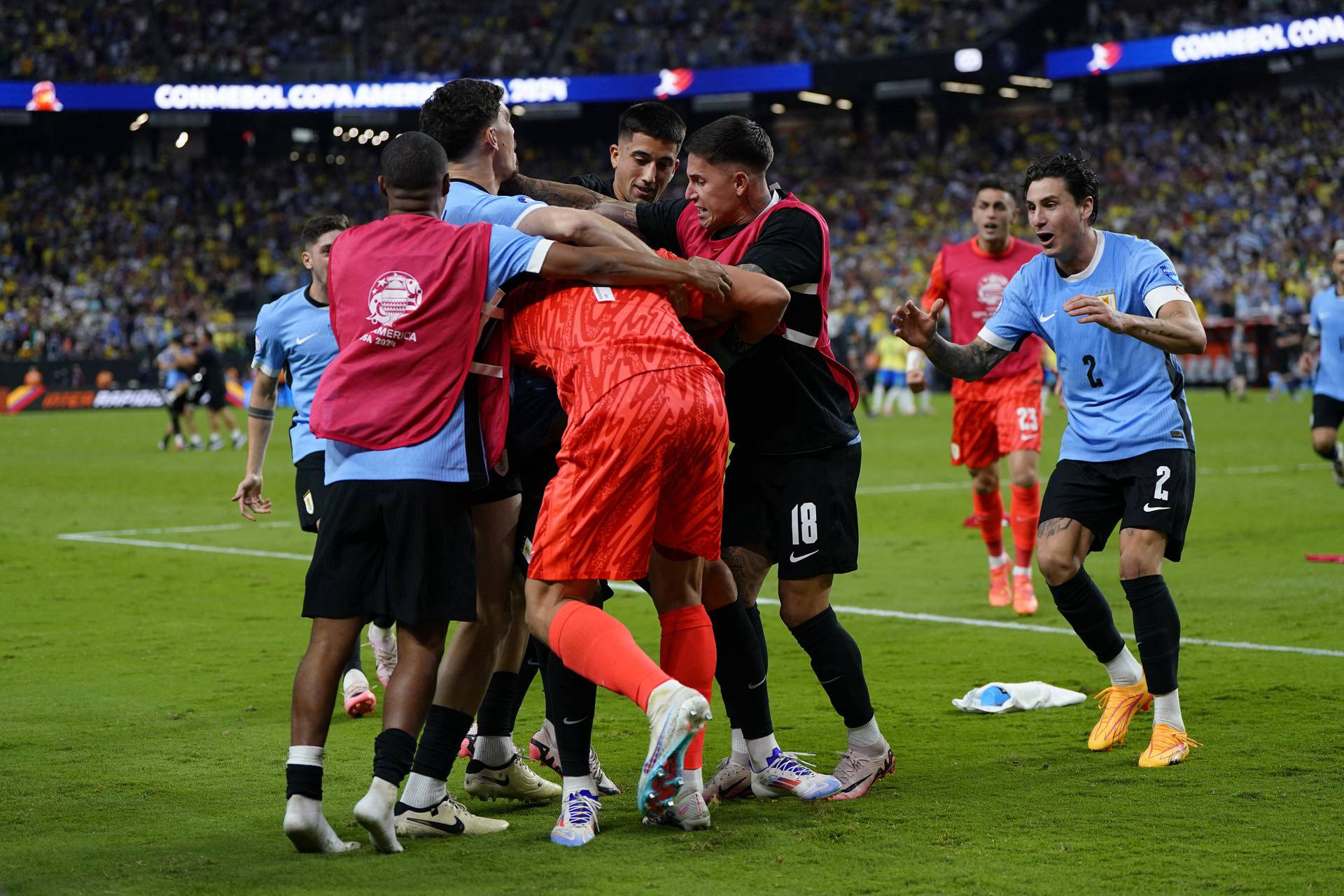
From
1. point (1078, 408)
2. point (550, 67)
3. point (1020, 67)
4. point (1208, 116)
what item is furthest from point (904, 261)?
point (1078, 408)

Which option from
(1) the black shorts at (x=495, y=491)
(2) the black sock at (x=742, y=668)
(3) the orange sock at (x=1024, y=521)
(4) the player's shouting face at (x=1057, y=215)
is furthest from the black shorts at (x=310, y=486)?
(3) the orange sock at (x=1024, y=521)

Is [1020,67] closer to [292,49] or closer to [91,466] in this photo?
[292,49]

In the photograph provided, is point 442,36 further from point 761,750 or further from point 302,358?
point 761,750

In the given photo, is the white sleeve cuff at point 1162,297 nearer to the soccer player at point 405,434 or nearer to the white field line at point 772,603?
Answer: the soccer player at point 405,434

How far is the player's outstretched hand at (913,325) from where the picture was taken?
5.50 metres

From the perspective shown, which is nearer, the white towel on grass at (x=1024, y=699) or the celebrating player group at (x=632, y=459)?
the celebrating player group at (x=632, y=459)

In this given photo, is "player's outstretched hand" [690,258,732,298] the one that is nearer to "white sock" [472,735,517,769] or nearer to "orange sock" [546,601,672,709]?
"orange sock" [546,601,672,709]

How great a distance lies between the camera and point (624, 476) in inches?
172

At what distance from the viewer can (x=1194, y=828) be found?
4469 millimetres

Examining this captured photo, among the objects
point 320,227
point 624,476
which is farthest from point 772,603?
point 624,476

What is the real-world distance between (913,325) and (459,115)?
1.86 meters

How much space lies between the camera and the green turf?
409cm

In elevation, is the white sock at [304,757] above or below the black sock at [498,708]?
above

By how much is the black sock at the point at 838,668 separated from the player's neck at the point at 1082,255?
1.84 metres
